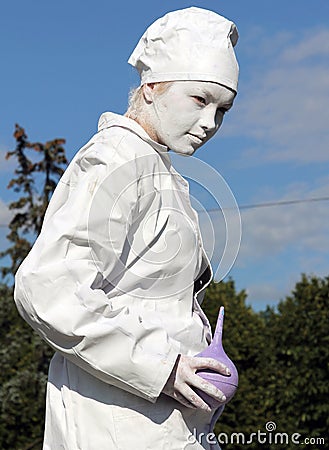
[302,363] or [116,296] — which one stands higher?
[302,363]

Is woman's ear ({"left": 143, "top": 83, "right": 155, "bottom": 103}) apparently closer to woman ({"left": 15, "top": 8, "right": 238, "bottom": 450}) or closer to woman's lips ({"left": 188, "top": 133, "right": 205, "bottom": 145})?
woman ({"left": 15, "top": 8, "right": 238, "bottom": 450})

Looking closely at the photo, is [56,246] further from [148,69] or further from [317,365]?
[317,365]

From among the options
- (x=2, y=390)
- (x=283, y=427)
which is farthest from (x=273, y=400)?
(x=2, y=390)

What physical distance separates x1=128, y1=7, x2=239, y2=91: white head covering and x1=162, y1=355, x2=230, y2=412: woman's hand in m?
0.77

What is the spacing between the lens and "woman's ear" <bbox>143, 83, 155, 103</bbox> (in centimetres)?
262

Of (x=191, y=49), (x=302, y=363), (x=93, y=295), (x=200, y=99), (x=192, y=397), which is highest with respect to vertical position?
(x=302, y=363)

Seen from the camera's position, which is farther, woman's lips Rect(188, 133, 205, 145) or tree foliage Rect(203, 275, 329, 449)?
tree foliage Rect(203, 275, 329, 449)

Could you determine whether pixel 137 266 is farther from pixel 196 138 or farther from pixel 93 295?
pixel 196 138

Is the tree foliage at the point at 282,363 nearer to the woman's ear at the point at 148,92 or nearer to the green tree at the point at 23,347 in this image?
the green tree at the point at 23,347

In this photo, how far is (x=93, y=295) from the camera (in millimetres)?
2330

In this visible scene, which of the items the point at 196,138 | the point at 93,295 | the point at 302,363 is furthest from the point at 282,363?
the point at 93,295

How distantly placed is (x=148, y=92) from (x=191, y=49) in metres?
0.17

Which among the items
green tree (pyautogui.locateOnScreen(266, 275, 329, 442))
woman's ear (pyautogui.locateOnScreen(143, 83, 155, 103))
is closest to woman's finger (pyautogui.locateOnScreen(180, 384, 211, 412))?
woman's ear (pyautogui.locateOnScreen(143, 83, 155, 103))

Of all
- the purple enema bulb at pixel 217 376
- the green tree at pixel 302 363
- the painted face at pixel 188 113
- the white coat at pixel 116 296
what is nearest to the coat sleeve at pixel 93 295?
the white coat at pixel 116 296
